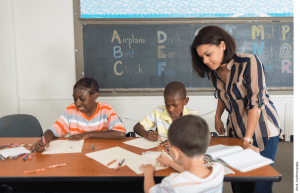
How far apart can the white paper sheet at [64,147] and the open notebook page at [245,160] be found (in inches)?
34.9

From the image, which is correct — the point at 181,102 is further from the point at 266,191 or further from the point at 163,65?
the point at 163,65

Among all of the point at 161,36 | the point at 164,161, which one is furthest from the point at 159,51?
the point at 164,161

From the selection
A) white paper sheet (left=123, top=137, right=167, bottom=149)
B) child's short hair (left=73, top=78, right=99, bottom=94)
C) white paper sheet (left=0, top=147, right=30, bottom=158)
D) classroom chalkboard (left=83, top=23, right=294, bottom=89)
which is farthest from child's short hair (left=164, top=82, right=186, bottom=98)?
classroom chalkboard (left=83, top=23, right=294, bottom=89)

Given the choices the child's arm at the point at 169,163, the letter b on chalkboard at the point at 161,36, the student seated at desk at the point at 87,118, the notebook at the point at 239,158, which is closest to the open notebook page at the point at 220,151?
the notebook at the point at 239,158

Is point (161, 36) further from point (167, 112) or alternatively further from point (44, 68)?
point (44, 68)

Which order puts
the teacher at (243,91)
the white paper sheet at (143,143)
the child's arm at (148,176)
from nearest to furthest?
the child's arm at (148,176)
the teacher at (243,91)
the white paper sheet at (143,143)

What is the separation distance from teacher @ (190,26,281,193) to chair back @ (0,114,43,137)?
1.53 meters

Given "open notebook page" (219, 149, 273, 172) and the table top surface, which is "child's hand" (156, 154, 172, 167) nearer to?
the table top surface

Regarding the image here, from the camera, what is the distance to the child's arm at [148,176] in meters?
0.95

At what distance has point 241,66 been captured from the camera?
1.37 m

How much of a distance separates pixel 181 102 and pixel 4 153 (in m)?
1.18

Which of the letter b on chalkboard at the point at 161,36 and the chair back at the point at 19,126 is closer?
the chair back at the point at 19,126

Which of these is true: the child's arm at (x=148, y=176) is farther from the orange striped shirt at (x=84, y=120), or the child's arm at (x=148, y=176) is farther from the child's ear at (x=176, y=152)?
the orange striped shirt at (x=84, y=120)

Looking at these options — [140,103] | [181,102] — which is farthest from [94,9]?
[181,102]
